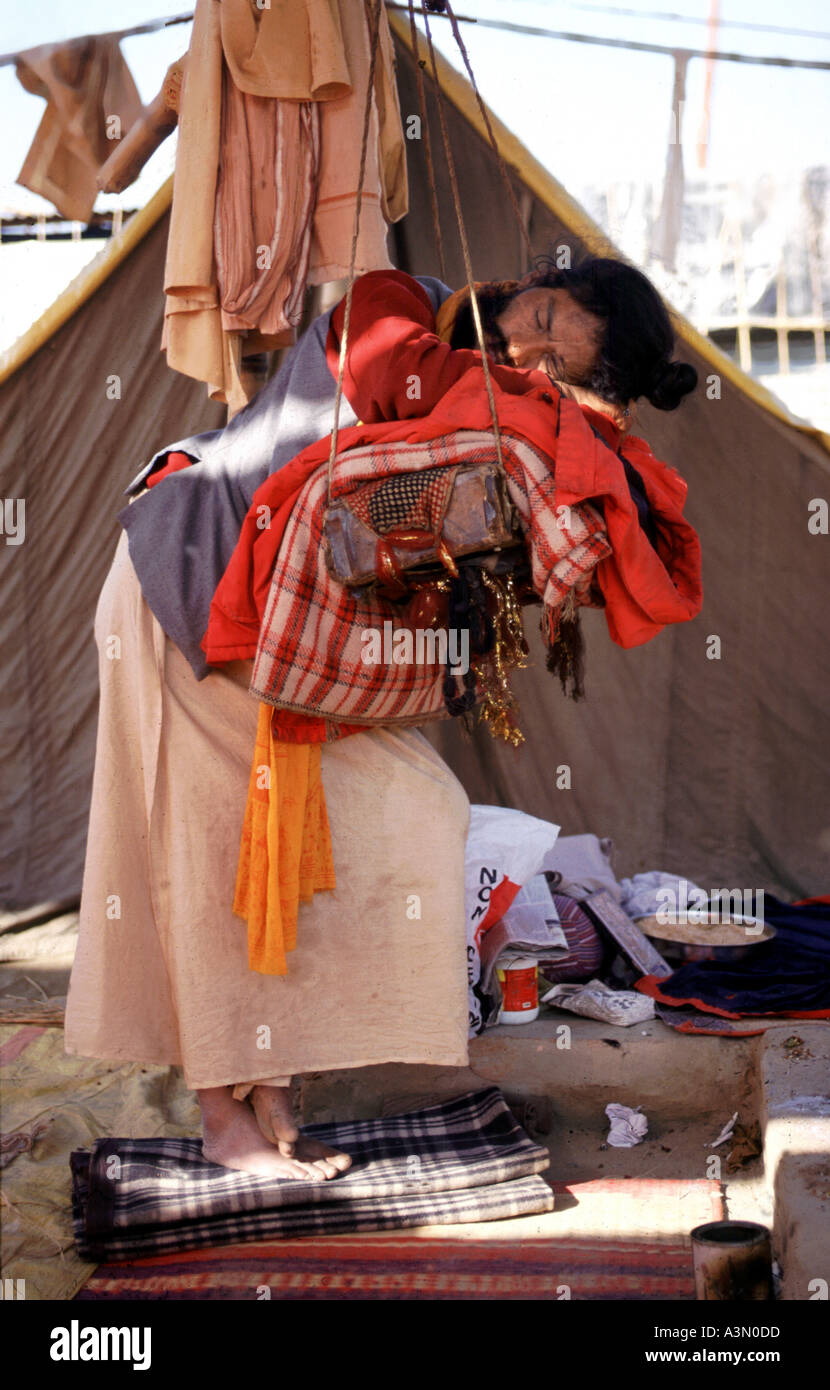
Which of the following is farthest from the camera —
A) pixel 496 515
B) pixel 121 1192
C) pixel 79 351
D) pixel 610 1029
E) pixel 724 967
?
pixel 79 351

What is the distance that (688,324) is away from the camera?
3.94 metres

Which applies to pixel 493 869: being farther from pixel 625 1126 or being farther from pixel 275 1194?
pixel 275 1194

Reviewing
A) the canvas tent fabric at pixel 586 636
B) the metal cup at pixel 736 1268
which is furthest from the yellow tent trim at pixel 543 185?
the metal cup at pixel 736 1268

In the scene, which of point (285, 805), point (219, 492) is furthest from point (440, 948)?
point (219, 492)

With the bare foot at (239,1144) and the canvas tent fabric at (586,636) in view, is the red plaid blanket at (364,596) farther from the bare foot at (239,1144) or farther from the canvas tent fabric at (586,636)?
the canvas tent fabric at (586,636)

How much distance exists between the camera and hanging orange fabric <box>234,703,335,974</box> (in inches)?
96.0

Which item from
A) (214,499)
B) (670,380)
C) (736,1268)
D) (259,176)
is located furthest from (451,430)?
(736,1268)

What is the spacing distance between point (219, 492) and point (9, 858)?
95.8 inches

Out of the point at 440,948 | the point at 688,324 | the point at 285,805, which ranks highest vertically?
the point at 688,324

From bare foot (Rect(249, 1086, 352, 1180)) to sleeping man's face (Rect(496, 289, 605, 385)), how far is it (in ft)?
5.03

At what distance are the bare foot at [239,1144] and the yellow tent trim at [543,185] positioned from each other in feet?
8.57

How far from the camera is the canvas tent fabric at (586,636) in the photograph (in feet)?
13.6

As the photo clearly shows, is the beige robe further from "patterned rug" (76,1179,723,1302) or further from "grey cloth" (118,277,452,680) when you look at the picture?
"patterned rug" (76,1179,723,1302)

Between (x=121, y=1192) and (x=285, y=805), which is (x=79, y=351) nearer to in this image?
(x=285, y=805)
